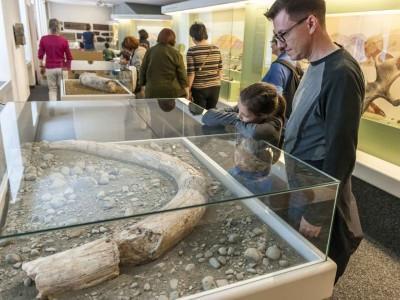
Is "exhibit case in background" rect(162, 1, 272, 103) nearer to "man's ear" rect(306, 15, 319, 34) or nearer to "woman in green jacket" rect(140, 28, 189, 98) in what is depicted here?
"woman in green jacket" rect(140, 28, 189, 98)

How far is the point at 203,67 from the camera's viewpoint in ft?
11.7

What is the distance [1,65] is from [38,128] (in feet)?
10.9

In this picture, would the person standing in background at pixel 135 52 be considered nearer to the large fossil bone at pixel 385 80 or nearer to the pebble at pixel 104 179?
the large fossil bone at pixel 385 80

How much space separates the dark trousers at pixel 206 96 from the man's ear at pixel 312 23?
2.60 metres

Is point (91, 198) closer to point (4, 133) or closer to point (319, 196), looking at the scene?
point (319, 196)

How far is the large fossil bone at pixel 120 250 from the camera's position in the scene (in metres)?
1.00

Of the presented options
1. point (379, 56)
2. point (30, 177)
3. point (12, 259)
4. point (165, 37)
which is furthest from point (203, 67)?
point (12, 259)

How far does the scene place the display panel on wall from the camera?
242 cm

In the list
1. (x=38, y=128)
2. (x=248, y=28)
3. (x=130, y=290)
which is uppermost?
(x=248, y=28)

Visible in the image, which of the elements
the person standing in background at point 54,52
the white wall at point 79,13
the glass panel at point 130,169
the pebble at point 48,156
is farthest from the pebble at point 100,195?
the white wall at point 79,13

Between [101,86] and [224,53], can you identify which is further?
[224,53]

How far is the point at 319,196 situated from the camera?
1123 millimetres

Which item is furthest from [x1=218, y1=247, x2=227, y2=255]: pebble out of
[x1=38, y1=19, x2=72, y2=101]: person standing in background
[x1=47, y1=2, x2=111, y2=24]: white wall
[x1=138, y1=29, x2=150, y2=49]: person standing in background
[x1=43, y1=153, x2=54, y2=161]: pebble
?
[x1=47, y1=2, x2=111, y2=24]: white wall

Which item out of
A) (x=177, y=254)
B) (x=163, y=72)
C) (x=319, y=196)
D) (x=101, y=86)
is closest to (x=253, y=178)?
(x=319, y=196)
